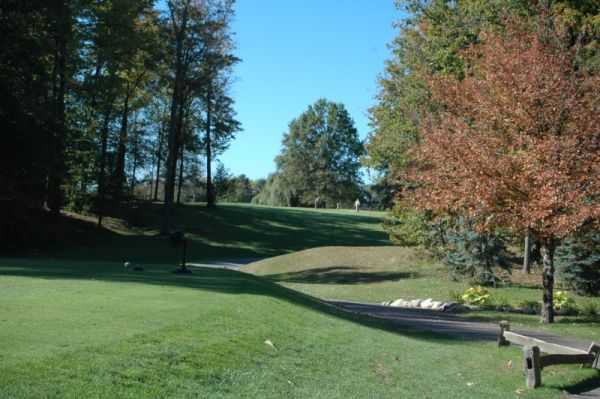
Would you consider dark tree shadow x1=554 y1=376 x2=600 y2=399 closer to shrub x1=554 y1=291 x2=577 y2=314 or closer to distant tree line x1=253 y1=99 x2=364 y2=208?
shrub x1=554 y1=291 x2=577 y2=314

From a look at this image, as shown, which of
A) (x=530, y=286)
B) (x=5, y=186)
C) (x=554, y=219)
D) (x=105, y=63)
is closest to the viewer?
(x=554, y=219)

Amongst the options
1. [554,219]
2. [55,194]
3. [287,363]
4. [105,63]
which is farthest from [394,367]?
[105,63]

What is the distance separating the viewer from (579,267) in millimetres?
24094

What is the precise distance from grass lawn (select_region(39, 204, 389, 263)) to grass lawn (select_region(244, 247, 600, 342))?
8.31 meters

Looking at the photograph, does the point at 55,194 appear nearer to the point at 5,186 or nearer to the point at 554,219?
the point at 5,186

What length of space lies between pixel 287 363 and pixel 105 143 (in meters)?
40.4

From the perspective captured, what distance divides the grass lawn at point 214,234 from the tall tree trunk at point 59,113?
259 cm

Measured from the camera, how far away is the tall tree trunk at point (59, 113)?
3666cm

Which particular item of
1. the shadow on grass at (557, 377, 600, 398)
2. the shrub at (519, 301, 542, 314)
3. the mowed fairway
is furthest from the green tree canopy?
the shadow on grass at (557, 377, 600, 398)

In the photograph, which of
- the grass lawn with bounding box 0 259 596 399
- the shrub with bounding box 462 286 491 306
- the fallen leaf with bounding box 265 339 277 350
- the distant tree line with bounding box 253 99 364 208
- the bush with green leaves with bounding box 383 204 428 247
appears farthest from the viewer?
the distant tree line with bounding box 253 99 364 208

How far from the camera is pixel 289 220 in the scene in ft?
205

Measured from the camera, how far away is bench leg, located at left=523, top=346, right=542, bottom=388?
10.4 m

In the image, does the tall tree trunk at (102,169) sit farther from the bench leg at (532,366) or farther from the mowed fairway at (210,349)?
the bench leg at (532,366)

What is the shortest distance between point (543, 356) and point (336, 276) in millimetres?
20684
